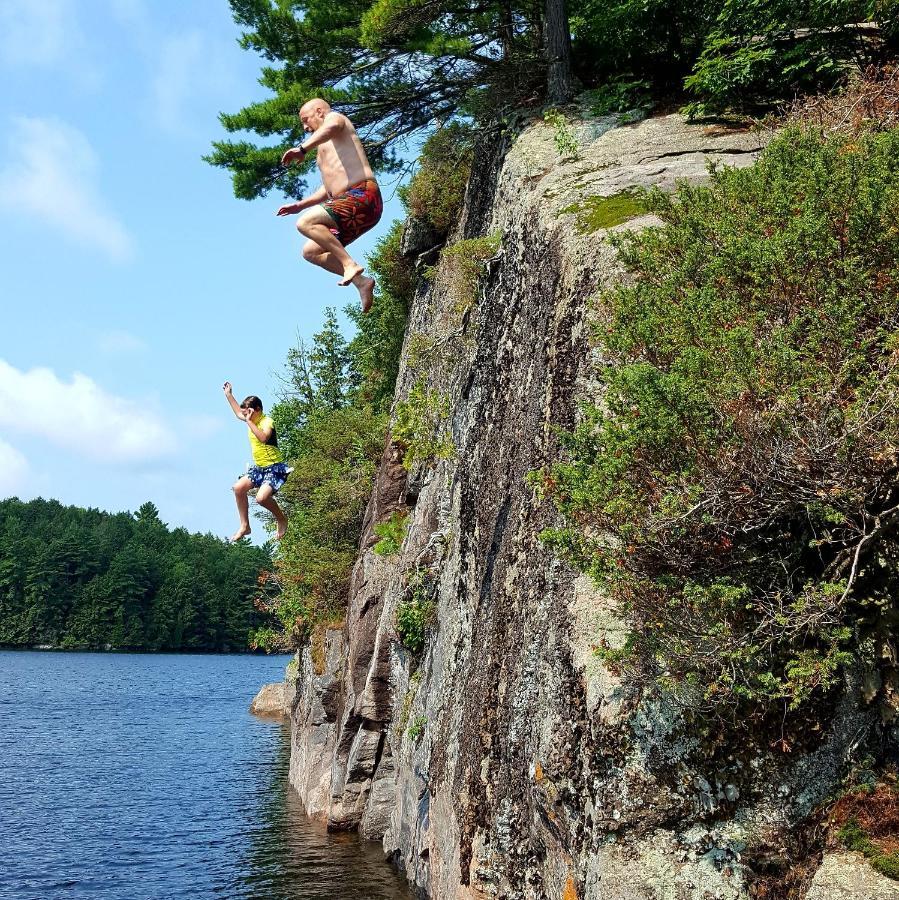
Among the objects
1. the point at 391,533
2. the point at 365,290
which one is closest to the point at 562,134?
the point at 365,290

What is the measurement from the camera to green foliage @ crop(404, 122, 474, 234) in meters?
16.8

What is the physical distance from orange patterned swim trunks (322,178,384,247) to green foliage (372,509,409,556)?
10482 mm

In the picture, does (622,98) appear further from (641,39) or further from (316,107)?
(316,107)

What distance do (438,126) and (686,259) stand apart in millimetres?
11535

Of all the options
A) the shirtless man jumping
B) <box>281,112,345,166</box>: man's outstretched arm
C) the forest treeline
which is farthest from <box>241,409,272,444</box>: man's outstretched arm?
the forest treeline

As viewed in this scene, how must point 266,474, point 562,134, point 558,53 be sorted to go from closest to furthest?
point 266,474 < point 562,134 < point 558,53

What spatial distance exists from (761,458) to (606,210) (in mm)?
5095

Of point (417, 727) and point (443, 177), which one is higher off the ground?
point (443, 177)

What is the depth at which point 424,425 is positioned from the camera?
15.4m

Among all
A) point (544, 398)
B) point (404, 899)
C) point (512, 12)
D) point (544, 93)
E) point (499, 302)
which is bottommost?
point (404, 899)

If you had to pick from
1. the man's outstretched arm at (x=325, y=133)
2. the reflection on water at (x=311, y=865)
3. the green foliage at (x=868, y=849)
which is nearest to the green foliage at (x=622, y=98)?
the man's outstretched arm at (x=325, y=133)

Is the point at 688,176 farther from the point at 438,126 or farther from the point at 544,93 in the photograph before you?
the point at 438,126

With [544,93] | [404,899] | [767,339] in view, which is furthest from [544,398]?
[404,899]

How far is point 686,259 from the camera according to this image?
22.5 feet
